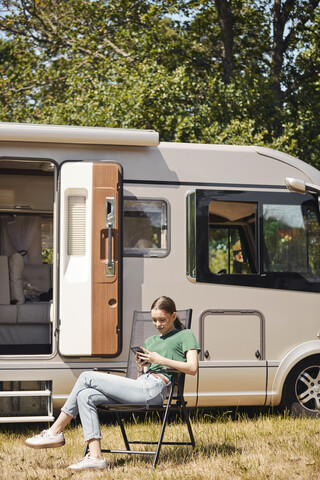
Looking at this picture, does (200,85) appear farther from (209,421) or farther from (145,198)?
(209,421)

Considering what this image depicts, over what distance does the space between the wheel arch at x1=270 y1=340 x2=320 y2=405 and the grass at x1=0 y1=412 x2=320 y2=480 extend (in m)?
0.26

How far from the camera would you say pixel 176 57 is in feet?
49.5

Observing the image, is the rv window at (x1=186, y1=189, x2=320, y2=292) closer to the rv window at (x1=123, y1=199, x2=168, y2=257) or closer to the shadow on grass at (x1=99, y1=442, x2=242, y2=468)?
the rv window at (x1=123, y1=199, x2=168, y2=257)

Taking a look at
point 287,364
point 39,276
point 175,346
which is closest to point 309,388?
point 287,364

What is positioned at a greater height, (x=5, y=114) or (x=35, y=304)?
(x=5, y=114)

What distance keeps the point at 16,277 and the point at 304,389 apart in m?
3.33

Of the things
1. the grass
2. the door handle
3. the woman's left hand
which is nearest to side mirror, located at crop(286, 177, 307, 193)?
the door handle

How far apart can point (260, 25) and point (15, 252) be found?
31.0 ft

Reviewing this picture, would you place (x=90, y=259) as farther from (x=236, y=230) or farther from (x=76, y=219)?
(x=236, y=230)

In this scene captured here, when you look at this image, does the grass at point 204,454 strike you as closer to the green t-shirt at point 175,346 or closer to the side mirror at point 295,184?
the green t-shirt at point 175,346

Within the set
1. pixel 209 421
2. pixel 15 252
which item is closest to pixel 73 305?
pixel 209 421

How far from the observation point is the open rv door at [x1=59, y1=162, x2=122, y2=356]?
671 cm

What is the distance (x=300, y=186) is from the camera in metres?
7.38

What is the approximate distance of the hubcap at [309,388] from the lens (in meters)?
7.31
